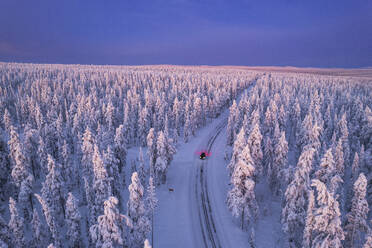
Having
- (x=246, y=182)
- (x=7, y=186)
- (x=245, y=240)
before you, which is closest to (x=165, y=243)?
(x=245, y=240)

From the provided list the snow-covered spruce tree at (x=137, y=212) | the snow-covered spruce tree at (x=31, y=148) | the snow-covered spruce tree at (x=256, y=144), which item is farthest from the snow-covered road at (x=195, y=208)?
the snow-covered spruce tree at (x=31, y=148)

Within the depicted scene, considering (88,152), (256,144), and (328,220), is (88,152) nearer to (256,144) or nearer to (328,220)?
(256,144)

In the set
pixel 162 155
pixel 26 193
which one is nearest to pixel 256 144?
pixel 162 155

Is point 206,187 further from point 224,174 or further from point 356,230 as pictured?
point 356,230

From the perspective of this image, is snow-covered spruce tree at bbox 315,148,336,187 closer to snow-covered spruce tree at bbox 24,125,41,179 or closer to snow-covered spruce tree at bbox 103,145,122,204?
snow-covered spruce tree at bbox 103,145,122,204

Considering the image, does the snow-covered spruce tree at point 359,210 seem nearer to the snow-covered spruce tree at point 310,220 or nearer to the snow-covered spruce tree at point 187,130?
the snow-covered spruce tree at point 310,220

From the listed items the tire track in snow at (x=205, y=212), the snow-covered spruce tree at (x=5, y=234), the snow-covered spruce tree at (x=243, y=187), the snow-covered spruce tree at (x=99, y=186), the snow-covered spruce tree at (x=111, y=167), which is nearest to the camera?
the snow-covered spruce tree at (x=5, y=234)
